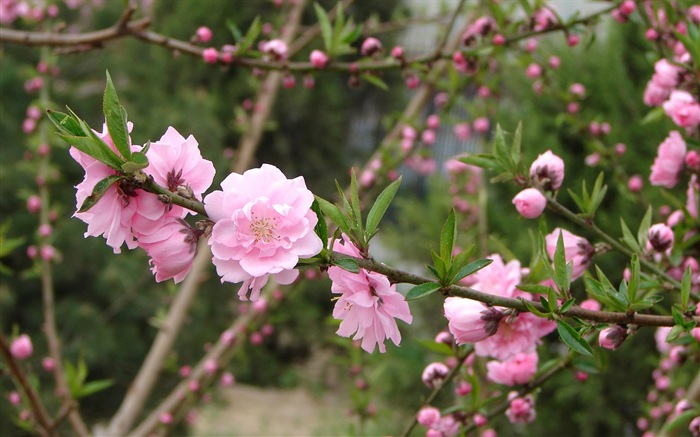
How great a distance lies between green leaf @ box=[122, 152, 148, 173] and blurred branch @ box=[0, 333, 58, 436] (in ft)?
2.81

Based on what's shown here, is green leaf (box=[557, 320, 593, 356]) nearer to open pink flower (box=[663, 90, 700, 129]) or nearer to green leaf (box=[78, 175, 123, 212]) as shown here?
green leaf (box=[78, 175, 123, 212])

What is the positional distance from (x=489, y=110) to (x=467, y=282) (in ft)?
5.95

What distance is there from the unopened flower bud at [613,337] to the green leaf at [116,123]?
0.51 metres

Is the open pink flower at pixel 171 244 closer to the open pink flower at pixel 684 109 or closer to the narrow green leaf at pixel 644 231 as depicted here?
the narrow green leaf at pixel 644 231

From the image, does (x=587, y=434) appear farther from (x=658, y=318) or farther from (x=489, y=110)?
(x=658, y=318)

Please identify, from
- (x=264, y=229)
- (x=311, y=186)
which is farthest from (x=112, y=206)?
(x=311, y=186)

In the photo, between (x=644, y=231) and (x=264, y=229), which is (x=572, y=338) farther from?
(x=644, y=231)

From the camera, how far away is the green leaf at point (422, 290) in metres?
0.66

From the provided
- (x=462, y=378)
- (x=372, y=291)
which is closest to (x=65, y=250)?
(x=462, y=378)

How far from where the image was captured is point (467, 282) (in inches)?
45.8

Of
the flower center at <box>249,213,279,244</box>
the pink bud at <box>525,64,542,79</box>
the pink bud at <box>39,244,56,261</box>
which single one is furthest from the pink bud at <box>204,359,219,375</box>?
the flower center at <box>249,213,279,244</box>

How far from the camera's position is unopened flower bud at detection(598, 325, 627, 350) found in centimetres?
79

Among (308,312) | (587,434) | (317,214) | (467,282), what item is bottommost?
(308,312)

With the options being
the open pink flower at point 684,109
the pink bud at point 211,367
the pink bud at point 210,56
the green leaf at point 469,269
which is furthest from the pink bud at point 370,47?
the pink bud at point 211,367
